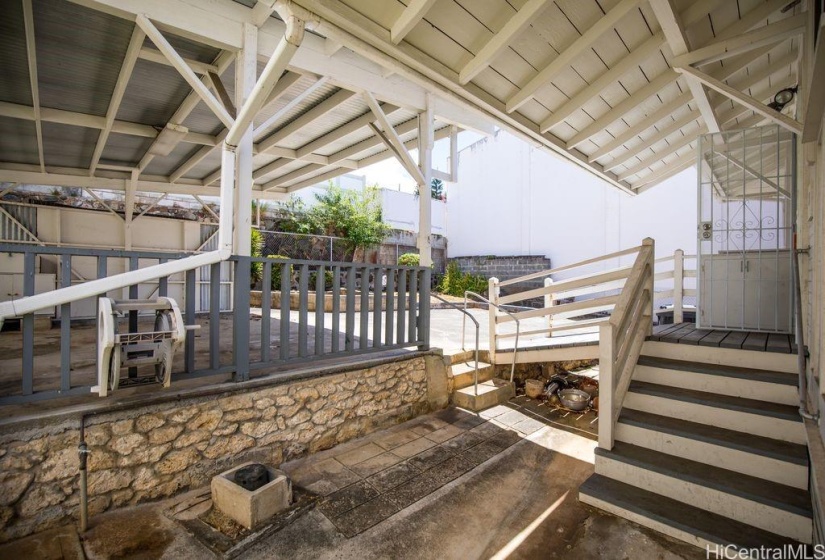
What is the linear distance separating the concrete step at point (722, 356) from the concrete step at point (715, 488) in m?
1.07

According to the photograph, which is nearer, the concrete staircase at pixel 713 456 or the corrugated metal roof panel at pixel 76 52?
the concrete staircase at pixel 713 456

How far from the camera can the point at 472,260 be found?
13.8 m

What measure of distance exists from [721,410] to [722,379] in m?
0.33

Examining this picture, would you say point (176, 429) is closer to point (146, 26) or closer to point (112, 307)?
point (112, 307)

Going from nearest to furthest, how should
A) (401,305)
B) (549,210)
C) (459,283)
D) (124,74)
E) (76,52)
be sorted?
(76,52)
(124,74)
(401,305)
(549,210)
(459,283)

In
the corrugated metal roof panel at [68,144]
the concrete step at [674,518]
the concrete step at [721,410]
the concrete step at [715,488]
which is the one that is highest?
the corrugated metal roof panel at [68,144]

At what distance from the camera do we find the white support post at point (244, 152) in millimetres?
2943

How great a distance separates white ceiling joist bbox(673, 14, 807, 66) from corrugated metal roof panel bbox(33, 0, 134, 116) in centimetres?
445

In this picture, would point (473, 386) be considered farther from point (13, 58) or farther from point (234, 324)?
point (13, 58)

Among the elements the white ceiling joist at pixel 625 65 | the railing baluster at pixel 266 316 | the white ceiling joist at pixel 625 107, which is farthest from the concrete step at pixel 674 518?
the white ceiling joist at pixel 625 107

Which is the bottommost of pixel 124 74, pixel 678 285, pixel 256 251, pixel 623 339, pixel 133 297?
pixel 623 339

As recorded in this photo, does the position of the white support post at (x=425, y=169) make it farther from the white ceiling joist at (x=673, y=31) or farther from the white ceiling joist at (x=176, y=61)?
the white ceiling joist at (x=673, y=31)

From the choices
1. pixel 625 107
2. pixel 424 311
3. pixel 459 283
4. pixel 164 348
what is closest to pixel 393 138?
pixel 424 311

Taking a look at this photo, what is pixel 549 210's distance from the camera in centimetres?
1229
